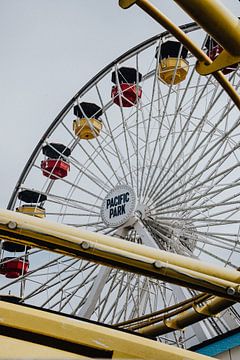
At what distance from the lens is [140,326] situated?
21.4 ft

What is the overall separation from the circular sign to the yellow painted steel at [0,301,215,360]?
9.65m

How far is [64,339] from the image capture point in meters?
2.03

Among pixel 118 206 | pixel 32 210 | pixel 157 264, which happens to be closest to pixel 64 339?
pixel 157 264

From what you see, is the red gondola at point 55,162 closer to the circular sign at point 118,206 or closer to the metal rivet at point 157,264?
the circular sign at point 118,206

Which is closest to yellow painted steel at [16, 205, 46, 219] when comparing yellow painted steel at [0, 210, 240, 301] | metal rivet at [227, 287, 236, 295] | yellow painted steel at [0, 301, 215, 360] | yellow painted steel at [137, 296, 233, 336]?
yellow painted steel at [137, 296, 233, 336]

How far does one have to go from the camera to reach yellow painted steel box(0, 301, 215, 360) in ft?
6.36

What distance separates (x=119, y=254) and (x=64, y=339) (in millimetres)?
1006

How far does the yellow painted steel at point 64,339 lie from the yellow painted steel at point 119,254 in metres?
0.81

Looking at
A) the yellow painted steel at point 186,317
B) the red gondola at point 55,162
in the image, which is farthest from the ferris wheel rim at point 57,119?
the yellow painted steel at point 186,317

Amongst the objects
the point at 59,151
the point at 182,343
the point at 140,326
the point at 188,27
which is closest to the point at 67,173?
the point at 59,151

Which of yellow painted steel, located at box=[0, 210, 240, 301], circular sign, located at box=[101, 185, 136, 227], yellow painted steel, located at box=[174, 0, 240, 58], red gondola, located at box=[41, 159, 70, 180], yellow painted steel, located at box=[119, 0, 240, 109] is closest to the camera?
yellow painted steel, located at box=[174, 0, 240, 58]

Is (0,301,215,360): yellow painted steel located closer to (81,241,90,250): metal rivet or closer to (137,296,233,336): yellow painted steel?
(81,241,90,250): metal rivet

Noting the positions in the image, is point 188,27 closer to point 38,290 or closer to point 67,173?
point 67,173

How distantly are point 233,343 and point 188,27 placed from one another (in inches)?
336
